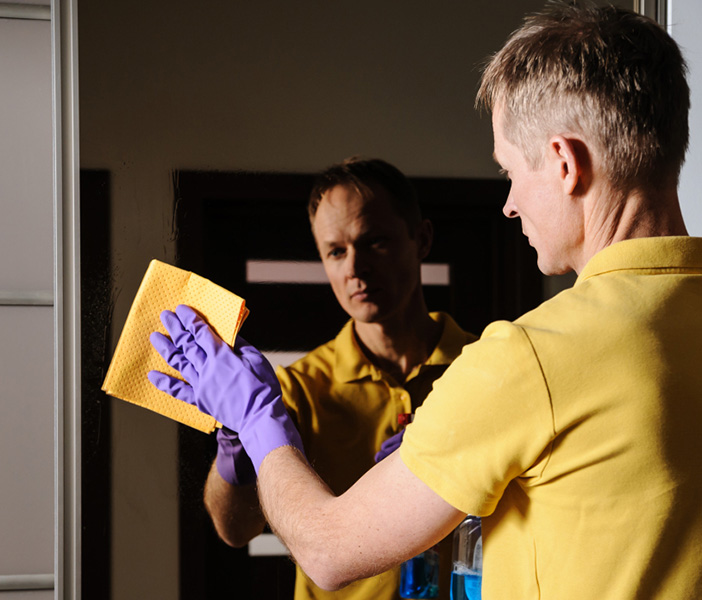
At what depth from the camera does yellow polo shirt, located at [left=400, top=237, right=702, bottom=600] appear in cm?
61

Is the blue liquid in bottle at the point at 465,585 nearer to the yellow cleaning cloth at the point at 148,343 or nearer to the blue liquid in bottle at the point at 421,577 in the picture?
the blue liquid in bottle at the point at 421,577

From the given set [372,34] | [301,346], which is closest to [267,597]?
[301,346]

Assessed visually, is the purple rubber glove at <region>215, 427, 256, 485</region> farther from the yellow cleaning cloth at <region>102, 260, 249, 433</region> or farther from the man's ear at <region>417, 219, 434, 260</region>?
the man's ear at <region>417, 219, 434, 260</region>

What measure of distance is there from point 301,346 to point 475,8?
69 cm

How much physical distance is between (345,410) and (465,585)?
1.15 ft

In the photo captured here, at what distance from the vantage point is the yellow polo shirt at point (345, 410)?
3.83ft

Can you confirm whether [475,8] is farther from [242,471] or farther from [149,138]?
[242,471]

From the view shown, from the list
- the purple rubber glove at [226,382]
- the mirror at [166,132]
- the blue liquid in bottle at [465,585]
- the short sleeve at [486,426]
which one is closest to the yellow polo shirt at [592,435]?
the short sleeve at [486,426]

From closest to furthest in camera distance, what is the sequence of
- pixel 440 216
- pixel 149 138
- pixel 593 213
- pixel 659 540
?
pixel 659 540, pixel 593 213, pixel 149 138, pixel 440 216

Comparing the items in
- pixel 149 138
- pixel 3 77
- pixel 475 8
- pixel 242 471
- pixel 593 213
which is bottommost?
pixel 242 471

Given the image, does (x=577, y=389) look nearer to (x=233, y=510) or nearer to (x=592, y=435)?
(x=592, y=435)

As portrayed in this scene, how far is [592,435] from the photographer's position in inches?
24.1

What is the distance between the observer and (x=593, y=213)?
725mm

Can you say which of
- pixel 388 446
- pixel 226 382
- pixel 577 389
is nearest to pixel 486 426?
pixel 577 389
